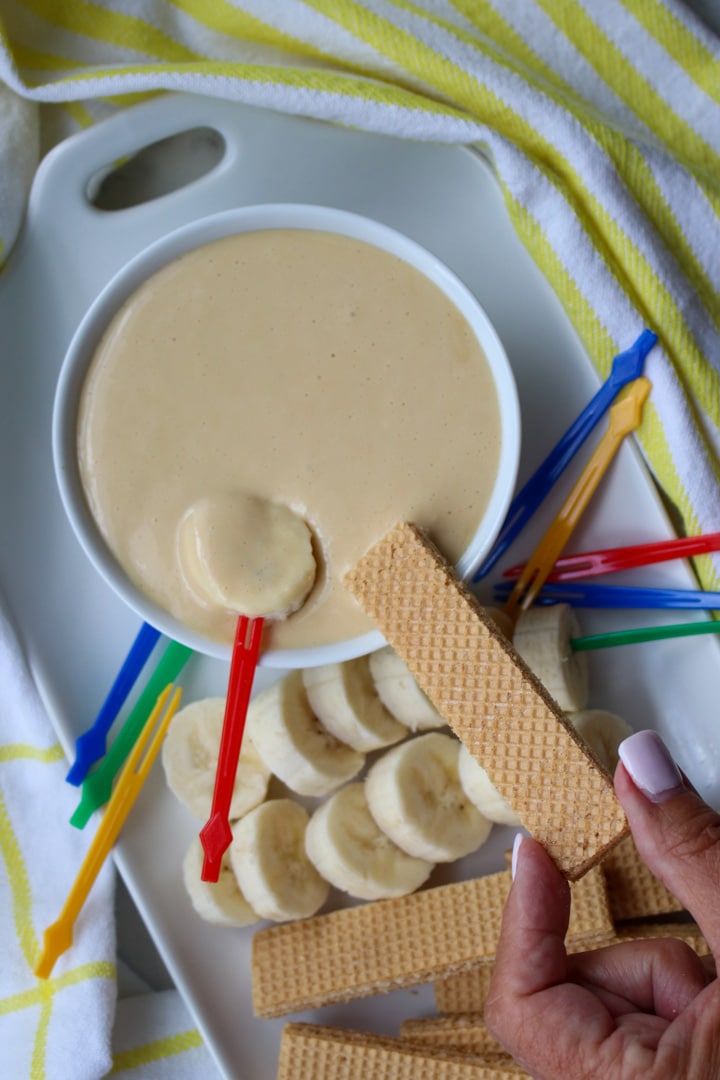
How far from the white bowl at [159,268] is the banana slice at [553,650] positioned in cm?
19

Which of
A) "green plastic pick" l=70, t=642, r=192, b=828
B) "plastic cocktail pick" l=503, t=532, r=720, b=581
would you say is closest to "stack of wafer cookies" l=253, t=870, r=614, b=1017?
"green plastic pick" l=70, t=642, r=192, b=828

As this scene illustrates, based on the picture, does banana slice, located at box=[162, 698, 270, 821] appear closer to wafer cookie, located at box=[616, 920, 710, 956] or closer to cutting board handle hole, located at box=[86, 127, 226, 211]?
wafer cookie, located at box=[616, 920, 710, 956]

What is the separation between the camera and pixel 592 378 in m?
1.54

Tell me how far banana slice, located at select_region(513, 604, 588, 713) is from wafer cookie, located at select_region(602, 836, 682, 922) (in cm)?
22

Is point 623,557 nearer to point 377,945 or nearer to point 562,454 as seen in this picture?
point 562,454

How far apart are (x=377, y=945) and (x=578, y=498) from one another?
679mm

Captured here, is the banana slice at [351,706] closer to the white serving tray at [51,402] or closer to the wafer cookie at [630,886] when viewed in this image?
the white serving tray at [51,402]

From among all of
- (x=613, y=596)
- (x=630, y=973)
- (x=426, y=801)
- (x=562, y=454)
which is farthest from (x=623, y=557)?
(x=630, y=973)

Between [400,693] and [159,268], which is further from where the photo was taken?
[400,693]

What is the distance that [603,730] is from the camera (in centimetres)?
148

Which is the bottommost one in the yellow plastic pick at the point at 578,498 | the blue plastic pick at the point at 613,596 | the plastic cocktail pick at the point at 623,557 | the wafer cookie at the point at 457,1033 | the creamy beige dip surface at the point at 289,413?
the wafer cookie at the point at 457,1033

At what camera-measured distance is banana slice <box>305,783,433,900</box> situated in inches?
58.8

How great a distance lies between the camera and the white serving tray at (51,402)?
4.99 ft

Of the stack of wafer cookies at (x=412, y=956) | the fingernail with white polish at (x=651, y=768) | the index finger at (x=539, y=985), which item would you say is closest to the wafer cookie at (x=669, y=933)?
the stack of wafer cookies at (x=412, y=956)
